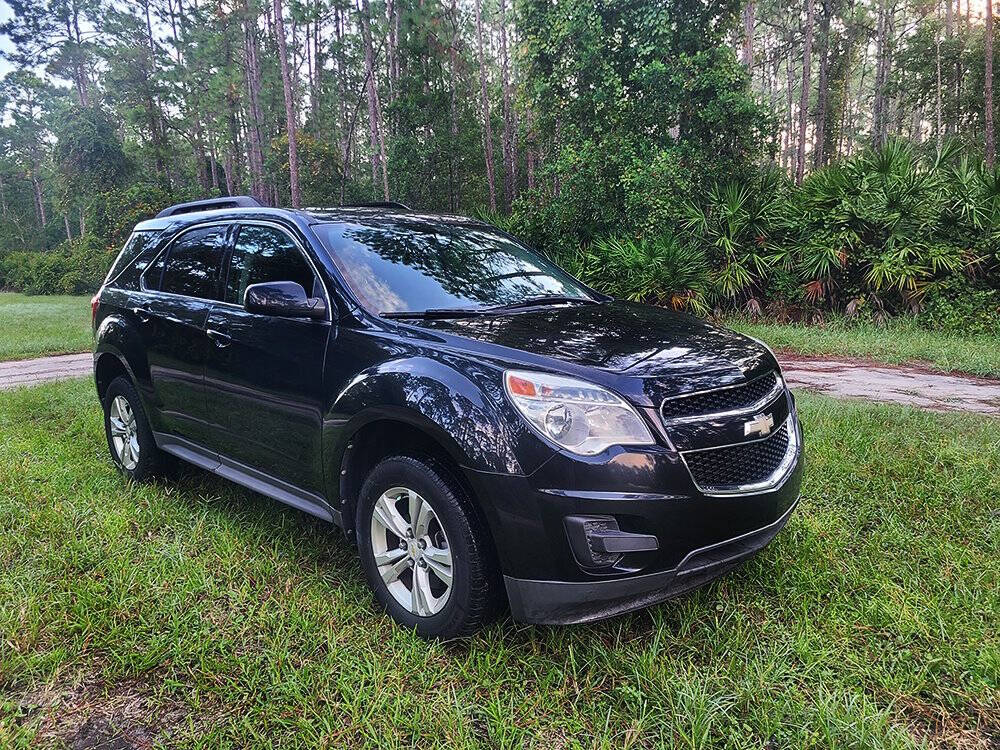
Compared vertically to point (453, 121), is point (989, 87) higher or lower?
lower

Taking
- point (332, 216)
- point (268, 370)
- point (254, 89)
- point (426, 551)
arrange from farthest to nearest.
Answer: point (254, 89), point (332, 216), point (268, 370), point (426, 551)

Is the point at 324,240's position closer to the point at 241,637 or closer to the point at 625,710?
the point at 241,637

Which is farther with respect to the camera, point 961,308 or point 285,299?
point 961,308

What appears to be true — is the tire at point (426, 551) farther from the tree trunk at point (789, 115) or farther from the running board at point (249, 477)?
the tree trunk at point (789, 115)

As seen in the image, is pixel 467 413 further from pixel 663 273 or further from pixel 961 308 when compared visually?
pixel 961 308

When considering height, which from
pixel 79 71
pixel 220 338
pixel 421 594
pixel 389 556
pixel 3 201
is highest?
pixel 79 71

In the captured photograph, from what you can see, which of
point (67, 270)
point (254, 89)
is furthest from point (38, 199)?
point (254, 89)

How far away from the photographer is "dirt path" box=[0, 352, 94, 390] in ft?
26.8

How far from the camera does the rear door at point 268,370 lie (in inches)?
118

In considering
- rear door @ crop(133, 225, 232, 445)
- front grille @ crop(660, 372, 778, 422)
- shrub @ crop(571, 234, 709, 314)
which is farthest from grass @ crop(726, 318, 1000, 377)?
rear door @ crop(133, 225, 232, 445)

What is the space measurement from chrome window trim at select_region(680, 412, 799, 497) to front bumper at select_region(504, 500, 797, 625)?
179 millimetres

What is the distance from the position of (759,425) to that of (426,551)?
132 centimetres

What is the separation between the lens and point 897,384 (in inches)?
249

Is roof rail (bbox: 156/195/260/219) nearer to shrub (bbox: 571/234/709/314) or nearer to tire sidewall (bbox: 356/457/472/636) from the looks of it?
tire sidewall (bbox: 356/457/472/636)
